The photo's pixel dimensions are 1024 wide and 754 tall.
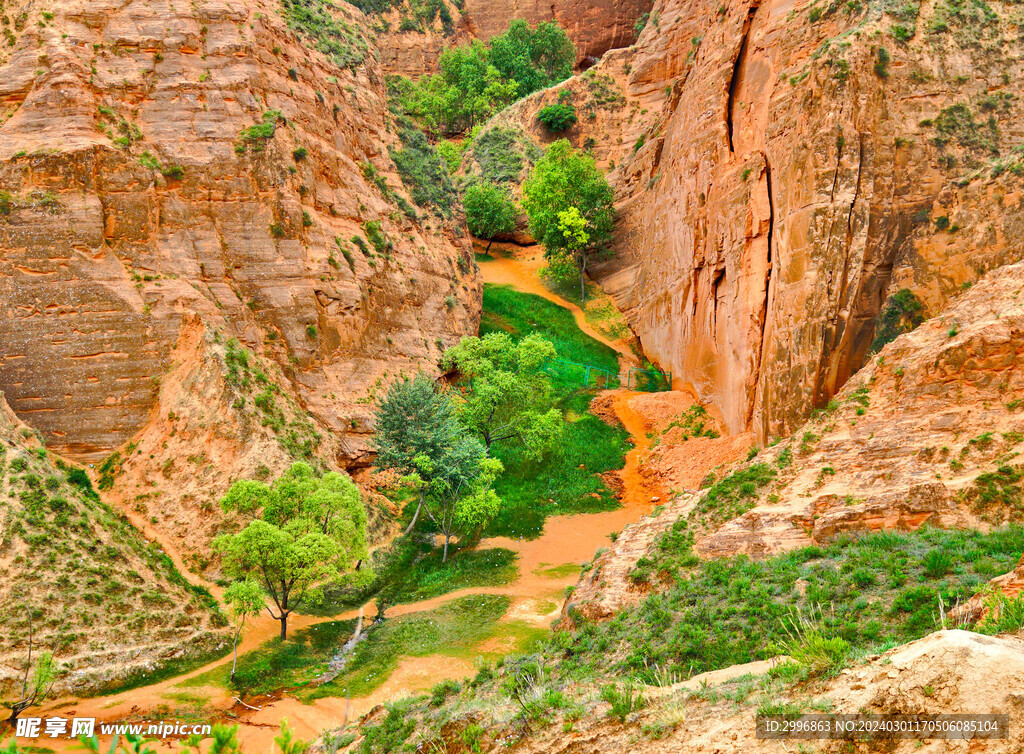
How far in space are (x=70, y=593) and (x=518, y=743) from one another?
581 inches

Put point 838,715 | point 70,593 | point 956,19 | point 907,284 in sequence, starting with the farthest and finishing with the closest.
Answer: point 956,19 < point 907,284 < point 70,593 < point 838,715

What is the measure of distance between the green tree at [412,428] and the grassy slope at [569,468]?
447 centimetres

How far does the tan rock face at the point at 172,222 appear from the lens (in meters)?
25.6

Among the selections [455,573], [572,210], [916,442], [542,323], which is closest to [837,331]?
[916,442]

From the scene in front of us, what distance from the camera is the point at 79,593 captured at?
18.6 meters

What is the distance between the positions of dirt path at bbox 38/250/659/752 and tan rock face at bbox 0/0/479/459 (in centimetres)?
739

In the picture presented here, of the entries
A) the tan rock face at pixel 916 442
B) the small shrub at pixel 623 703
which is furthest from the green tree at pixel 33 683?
the tan rock face at pixel 916 442

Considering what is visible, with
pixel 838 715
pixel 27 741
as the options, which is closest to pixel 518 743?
pixel 838 715

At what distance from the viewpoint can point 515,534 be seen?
29516mm

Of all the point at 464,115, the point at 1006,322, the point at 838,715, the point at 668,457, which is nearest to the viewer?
the point at 838,715

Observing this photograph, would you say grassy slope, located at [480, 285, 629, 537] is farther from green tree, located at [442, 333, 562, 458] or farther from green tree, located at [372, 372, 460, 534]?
green tree, located at [372, 372, 460, 534]

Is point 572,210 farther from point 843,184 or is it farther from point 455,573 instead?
point 455,573

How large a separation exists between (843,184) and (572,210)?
2401 centimetres

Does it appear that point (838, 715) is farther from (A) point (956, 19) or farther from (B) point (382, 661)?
(A) point (956, 19)
